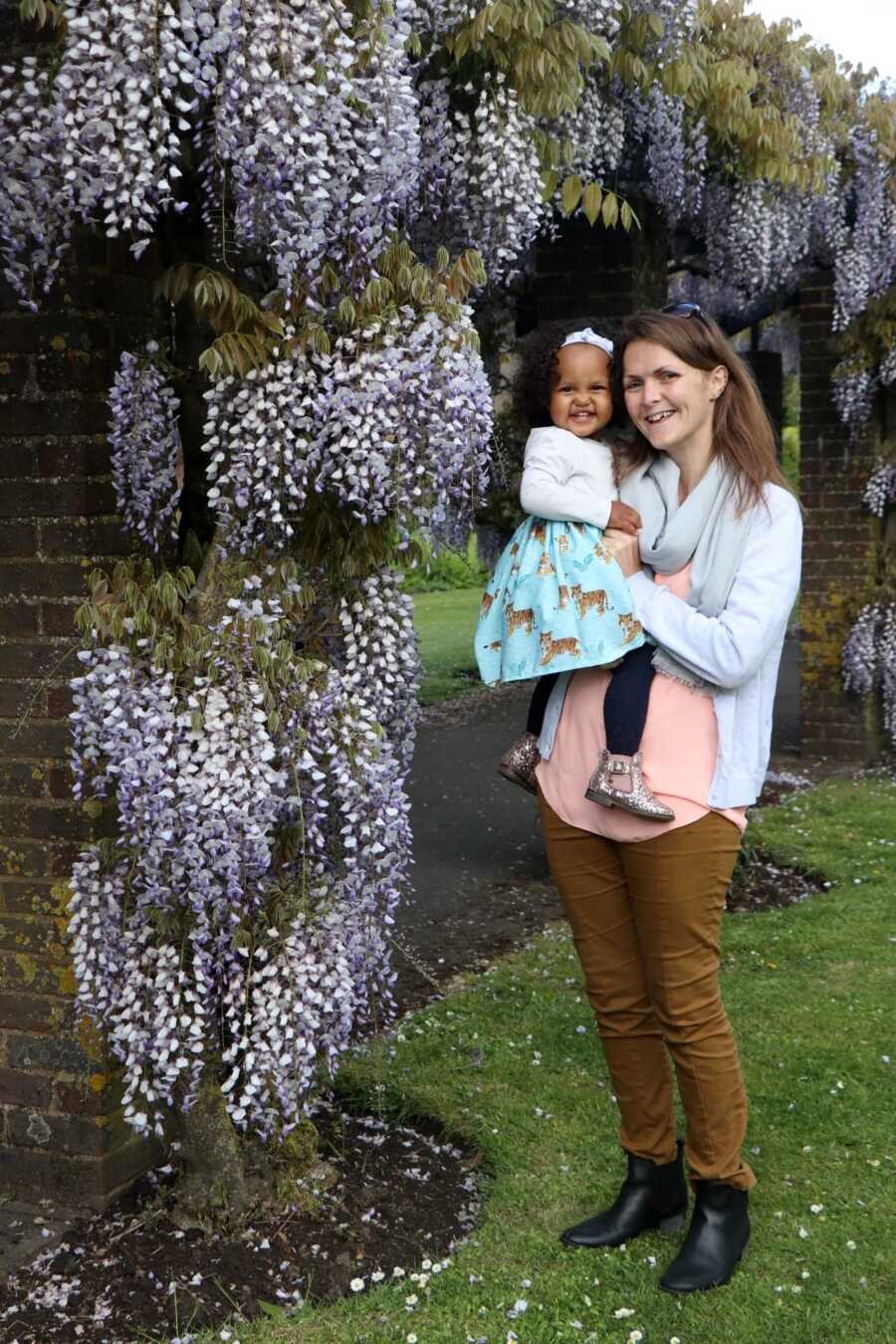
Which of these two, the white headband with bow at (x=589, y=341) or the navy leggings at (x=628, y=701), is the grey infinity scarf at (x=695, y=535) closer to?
the navy leggings at (x=628, y=701)

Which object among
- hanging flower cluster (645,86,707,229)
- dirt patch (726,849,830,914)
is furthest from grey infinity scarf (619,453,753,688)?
dirt patch (726,849,830,914)

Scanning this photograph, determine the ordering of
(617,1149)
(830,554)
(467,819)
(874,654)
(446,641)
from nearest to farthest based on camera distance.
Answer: (617,1149), (467,819), (874,654), (830,554), (446,641)

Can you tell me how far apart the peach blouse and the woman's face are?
0.94 feet

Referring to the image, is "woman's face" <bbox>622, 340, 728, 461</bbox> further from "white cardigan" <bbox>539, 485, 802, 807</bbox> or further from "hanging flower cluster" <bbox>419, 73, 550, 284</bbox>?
"hanging flower cluster" <bbox>419, 73, 550, 284</bbox>

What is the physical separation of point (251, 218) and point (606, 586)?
1011 mm

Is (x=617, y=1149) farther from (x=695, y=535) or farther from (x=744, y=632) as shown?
(x=695, y=535)

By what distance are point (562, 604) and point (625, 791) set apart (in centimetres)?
40

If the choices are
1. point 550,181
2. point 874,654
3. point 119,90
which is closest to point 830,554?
point 874,654

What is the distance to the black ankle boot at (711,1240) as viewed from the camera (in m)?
2.85

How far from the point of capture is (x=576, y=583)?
279 cm

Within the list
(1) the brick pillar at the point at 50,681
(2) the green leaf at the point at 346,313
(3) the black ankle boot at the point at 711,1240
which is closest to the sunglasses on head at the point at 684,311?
(2) the green leaf at the point at 346,313

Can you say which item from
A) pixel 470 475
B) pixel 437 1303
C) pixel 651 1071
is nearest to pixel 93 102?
pixel 470 475

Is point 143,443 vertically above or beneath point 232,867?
above

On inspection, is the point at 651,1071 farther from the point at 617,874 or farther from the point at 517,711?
the point at 517,711
